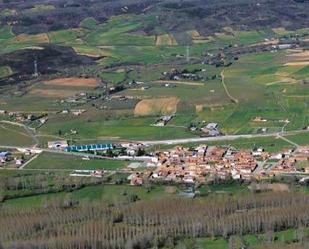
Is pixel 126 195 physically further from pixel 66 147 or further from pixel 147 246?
pixel 66 147

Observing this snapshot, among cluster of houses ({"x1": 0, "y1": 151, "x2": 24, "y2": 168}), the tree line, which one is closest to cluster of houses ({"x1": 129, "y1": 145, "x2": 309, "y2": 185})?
the tree line

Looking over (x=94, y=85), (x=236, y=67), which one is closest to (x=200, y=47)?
(x=236, y=67)

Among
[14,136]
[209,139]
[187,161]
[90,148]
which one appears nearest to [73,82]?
[14,136]

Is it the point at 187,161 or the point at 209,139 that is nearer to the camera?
the point at 187,161

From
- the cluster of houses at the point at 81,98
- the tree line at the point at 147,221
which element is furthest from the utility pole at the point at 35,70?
the tree line at the point at 147,221

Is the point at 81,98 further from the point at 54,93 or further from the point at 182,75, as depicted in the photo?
the point at 182,75

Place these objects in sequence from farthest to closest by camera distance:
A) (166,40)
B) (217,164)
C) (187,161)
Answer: (166,40)
(187,161)
(217,164)
